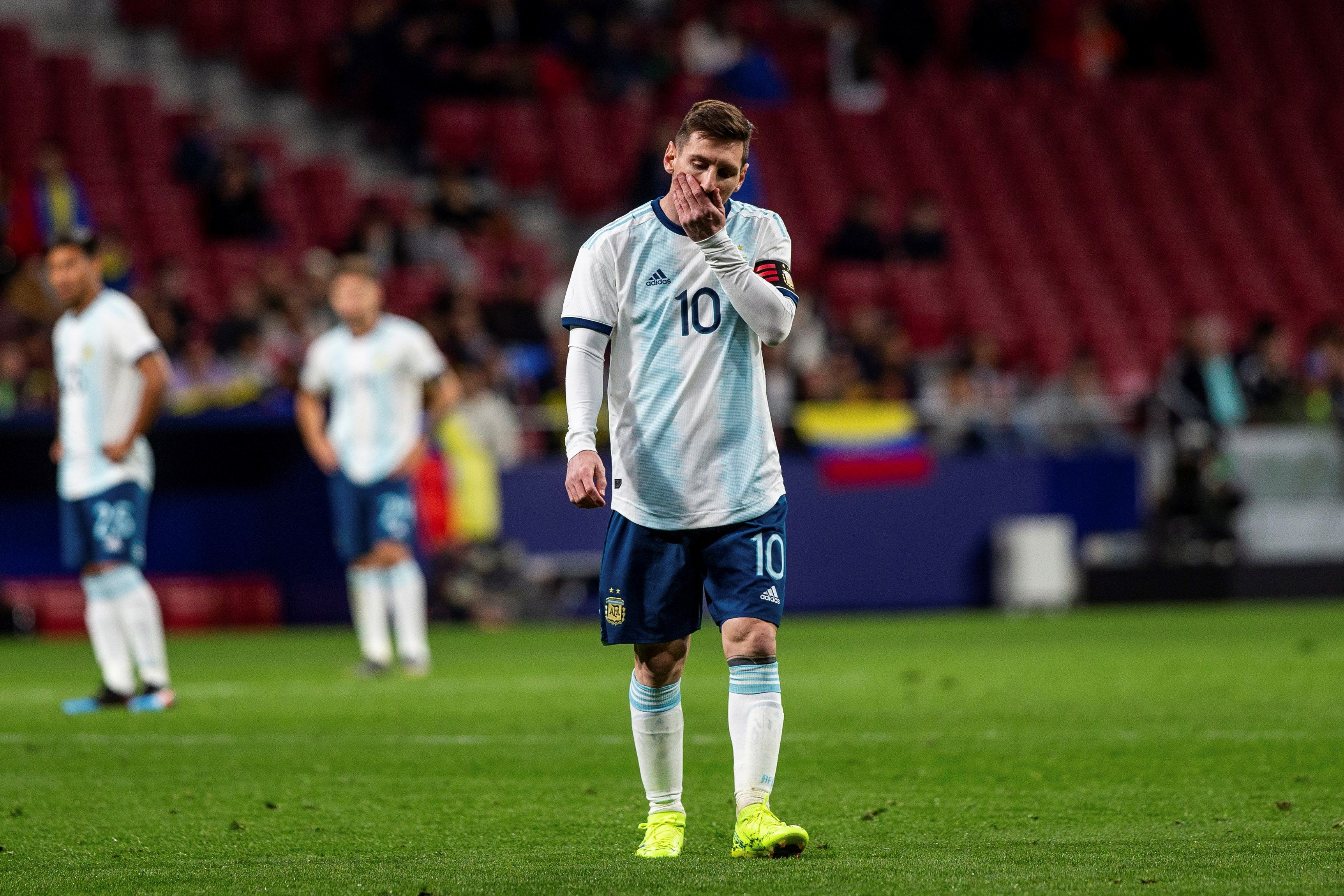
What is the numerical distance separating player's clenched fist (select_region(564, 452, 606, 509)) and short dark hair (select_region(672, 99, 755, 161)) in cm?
85

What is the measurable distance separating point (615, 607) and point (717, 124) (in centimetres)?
127

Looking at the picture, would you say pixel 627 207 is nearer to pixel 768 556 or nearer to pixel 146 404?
pixel 146 404

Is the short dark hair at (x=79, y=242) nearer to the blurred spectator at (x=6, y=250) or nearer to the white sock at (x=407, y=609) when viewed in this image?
the white sock at (x=407, y=609)

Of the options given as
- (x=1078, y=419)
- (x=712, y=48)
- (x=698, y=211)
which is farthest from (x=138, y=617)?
(x=712, y=48)

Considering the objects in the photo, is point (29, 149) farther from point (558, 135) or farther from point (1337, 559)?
point (1337, 559)

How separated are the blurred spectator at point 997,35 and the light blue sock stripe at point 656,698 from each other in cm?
2046

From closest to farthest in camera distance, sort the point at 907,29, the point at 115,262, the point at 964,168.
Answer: the point at 115,262, the point at 964,168, the point at 907,29

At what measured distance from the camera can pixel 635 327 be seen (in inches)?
202

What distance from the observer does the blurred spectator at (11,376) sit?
1470 cm

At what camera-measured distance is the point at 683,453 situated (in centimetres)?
504

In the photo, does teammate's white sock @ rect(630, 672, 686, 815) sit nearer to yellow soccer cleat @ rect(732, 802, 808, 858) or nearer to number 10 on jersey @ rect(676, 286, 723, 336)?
yellow soccer cleat @ rect(732, 802, 808, 858)

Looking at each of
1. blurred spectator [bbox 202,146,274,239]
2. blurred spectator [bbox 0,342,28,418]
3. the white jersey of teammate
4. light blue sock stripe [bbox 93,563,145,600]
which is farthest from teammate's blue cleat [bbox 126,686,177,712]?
blurred spectator [bbox 202,146,274,239]

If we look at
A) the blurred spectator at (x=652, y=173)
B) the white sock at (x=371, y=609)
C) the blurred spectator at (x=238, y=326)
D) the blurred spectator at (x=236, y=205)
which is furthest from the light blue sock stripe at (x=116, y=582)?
the blurred spectator at (x=236, y=205)

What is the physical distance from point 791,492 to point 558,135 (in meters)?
6.54
